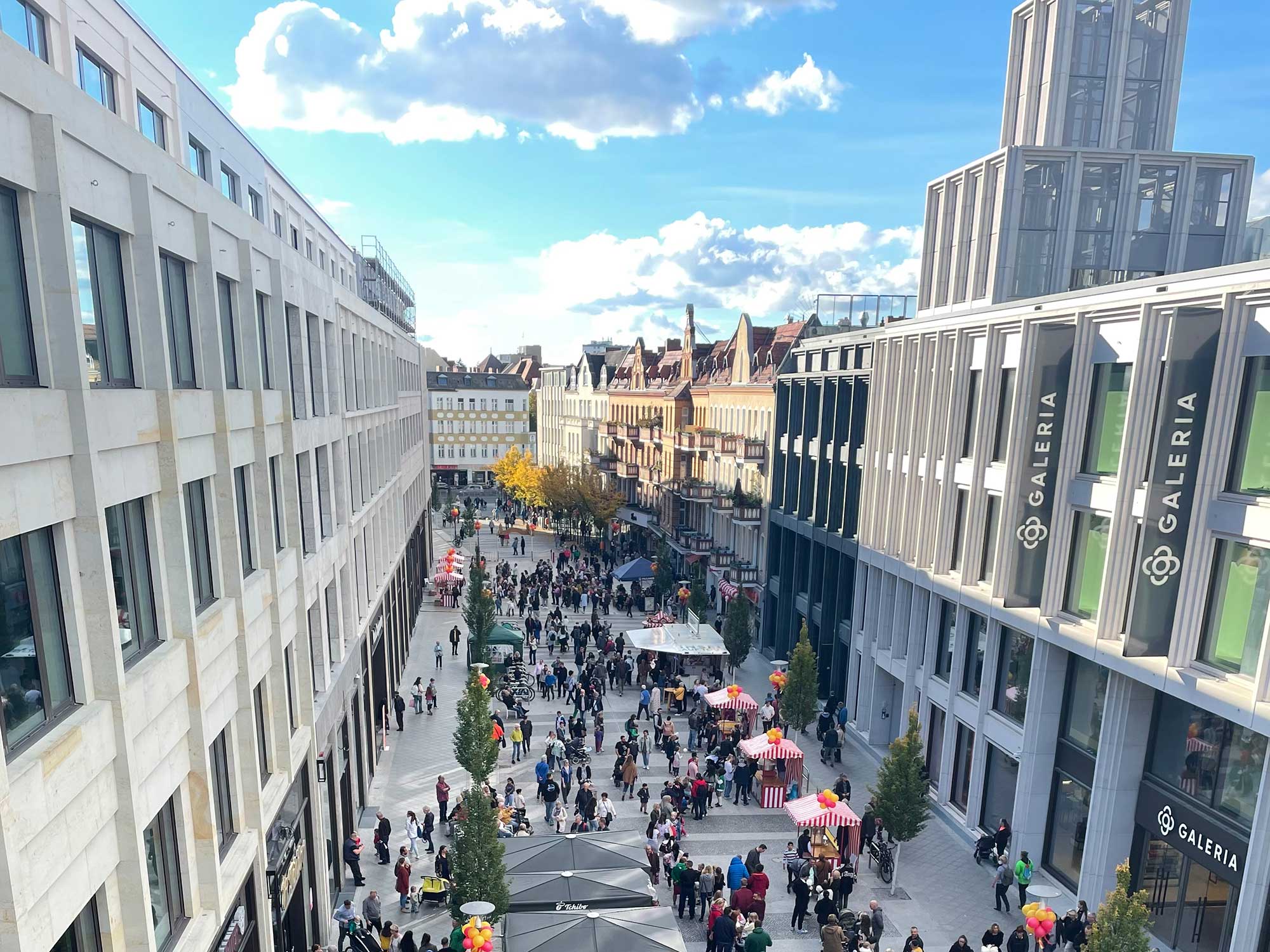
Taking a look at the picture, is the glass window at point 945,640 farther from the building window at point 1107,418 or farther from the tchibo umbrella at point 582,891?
the tchibo umbrella at point 582,891

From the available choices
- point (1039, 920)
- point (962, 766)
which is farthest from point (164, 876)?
point (962, 766)

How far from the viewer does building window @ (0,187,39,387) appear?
243 inches

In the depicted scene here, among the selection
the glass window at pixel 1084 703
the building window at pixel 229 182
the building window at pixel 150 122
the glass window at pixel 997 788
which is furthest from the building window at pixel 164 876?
the glass window at pixel 997 788

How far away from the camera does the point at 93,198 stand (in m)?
7.46

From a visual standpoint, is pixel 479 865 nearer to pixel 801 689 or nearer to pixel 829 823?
pixel 829 823

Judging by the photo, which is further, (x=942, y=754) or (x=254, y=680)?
(x=942, y=754)

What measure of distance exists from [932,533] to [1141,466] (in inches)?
295

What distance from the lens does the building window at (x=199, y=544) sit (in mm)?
9959

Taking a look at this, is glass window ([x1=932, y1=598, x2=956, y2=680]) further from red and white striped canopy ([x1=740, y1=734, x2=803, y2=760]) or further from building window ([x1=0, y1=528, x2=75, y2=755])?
building window ([x1=0, y1=528, x2=75, y2=755])

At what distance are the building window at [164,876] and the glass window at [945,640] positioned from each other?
61.4 feet

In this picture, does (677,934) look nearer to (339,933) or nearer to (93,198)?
(339,933)

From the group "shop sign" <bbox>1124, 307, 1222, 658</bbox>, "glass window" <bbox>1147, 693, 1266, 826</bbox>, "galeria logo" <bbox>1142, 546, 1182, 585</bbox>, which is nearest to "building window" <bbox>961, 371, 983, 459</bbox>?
"shop sign" <bbox>1124, 307, 1222, 658</bbox>

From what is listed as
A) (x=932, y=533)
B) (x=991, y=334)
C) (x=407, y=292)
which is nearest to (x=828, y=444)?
(x=932, y=533)

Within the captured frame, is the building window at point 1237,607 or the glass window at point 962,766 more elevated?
the building window at point 1237,607
